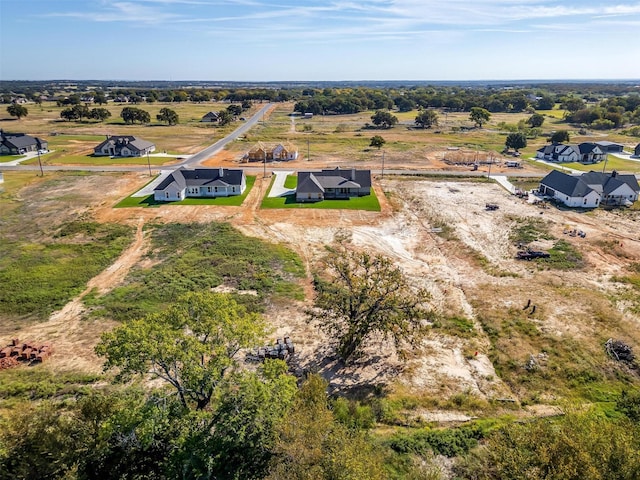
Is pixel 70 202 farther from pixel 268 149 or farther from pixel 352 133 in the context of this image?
pixel 352 133

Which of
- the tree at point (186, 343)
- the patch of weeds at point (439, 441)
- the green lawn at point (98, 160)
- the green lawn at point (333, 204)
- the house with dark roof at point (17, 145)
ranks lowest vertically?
the patch of weeds at point (439, 441)

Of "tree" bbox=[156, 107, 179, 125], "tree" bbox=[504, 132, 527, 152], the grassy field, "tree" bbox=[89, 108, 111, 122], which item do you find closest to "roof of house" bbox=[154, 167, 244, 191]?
the grassy field

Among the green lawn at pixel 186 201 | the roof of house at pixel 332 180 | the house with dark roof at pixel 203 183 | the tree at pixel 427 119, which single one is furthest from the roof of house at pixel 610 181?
the tree at pixel 427 119

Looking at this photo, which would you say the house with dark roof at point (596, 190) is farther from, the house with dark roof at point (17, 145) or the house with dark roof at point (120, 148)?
the house with dark roof at point (17, 145)

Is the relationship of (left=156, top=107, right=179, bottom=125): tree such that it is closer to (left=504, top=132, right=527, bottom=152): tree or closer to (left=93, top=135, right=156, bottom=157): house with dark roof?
(left=93, top=135, right=156, bottom=157): house with dark roof

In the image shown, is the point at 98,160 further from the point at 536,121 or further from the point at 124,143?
the point at 536,121

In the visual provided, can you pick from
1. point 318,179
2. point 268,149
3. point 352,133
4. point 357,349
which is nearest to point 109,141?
point 268,149
